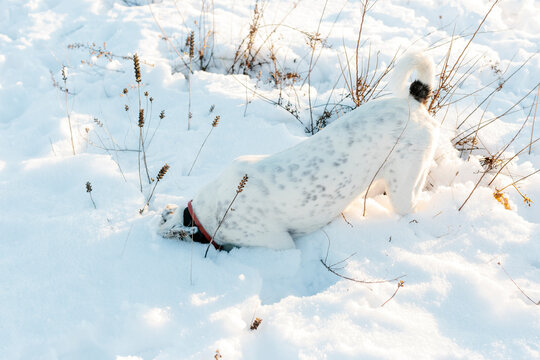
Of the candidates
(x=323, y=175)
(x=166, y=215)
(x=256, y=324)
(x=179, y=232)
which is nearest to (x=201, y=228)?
(x=179, y=232)

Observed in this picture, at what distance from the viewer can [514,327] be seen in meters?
1.86

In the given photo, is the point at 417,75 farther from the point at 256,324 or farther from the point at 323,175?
the point at 256,324

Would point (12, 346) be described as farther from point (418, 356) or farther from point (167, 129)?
point (167, 129)

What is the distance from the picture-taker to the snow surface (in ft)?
6.22

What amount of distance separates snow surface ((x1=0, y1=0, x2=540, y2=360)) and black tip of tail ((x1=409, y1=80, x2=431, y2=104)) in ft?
2.45

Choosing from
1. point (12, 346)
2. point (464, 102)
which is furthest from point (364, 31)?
point (12, 346)

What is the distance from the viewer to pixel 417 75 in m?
2.52

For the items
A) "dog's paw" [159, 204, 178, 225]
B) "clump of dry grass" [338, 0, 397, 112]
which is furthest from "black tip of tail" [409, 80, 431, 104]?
"dog's paw" [159, 204, 178, 225]

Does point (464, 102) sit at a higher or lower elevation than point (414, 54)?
lower

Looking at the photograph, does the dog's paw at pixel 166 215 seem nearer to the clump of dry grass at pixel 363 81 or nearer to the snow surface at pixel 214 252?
the snow surface at pixel 214 252

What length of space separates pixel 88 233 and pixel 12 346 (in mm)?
833

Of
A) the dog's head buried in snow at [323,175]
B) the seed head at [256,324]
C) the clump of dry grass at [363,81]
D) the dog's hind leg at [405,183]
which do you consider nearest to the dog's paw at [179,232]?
the dog's head buried in snow at [323,175]

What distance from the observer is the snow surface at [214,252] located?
1896mm

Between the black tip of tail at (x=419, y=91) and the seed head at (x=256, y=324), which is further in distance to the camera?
the black tip of tail at (x=419, y=91)
